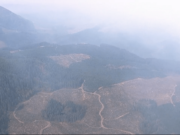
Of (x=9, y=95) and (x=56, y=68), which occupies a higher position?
(x=56, y=68)

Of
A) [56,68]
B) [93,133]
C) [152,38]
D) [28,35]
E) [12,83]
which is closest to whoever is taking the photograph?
[93,133]

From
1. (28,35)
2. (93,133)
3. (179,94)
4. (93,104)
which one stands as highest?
(28,35)

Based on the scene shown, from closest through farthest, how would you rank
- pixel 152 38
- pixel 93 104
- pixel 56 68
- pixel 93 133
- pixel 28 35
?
pixel 93 133 → pixel 93 104 → pixel 56 68 → pixel 28 35 → pixel 152 38

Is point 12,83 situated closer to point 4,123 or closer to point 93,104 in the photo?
point 4,123

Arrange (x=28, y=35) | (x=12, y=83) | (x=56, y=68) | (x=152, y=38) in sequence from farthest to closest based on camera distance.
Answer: (x=152, y=38)
(x=28, y=35)
(x=56, y=68)
(x=12, y=83)

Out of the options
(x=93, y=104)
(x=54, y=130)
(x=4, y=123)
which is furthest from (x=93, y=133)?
(x=4, y=123)

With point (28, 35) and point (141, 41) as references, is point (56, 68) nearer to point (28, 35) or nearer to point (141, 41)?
point (28, 35)

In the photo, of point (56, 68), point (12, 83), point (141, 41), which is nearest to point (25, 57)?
point (56, 68)

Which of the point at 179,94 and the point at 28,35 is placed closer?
the point at 179,94

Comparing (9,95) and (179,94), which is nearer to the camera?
(9,95)
